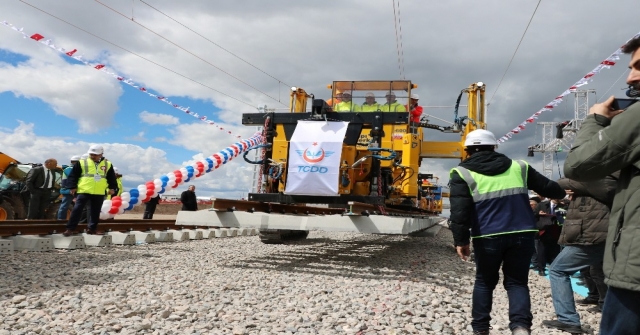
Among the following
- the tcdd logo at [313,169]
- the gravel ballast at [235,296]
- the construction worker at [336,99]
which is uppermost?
the construction worker at [336,99]

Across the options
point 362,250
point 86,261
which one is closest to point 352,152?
point 362,250

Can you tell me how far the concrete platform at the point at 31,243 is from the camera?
22.7 feet

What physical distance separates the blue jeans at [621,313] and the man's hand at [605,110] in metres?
0.69

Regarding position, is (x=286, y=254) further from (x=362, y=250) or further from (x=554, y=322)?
(x=554, y=322)

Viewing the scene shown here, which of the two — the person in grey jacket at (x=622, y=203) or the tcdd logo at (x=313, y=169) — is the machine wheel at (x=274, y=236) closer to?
the tcdd logo at (x=313, y=169)

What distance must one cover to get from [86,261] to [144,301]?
2767 millimetres

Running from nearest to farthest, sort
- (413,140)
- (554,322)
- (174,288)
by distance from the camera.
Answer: (554,322), (174,288), (413,140)

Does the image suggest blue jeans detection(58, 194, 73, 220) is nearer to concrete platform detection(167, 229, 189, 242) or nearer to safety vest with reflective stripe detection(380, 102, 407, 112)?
concrete platform detection(167, 229, 189, 242)

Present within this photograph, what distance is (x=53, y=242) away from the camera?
727 cm

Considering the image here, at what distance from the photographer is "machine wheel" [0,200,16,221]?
38.3 feet

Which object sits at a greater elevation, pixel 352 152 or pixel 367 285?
pixel 352 152

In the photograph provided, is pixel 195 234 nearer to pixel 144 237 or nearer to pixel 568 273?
pixel 144 237

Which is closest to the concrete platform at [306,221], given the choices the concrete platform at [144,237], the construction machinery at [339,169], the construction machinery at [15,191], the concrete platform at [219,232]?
the construction machinery at [339,169]

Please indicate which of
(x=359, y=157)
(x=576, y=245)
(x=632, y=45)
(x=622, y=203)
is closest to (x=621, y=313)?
(x=622, y=203)
